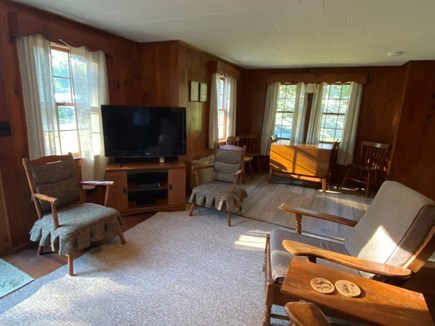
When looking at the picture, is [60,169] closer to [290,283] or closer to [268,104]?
[290,283]

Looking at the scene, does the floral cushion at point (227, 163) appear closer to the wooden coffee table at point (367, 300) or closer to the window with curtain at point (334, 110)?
the wooden coffee table at point (367, 300)

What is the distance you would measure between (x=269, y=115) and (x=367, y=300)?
4.77m

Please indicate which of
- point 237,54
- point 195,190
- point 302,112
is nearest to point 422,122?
point 302,112

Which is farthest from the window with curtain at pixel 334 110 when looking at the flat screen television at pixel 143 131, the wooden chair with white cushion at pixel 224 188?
the flat screen television at pixel 143 131

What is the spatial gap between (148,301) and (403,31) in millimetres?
3449

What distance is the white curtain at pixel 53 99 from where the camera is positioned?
2312 mm

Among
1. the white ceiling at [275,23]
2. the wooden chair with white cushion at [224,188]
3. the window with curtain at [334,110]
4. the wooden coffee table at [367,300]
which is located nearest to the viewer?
the wooden coffee table at [367,300]

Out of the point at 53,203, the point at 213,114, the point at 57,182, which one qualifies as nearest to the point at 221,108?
the point at 213,114

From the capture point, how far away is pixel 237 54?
4.09 metres

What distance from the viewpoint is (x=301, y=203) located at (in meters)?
→ 3.92

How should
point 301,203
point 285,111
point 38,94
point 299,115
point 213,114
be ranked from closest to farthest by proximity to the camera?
point 38,94
point 301,203
point 213,114
point 299,115
point 285,111

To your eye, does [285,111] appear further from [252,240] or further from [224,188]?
[252,240]

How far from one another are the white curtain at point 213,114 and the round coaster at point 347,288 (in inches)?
134

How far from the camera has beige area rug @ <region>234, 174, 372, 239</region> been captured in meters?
3.13
